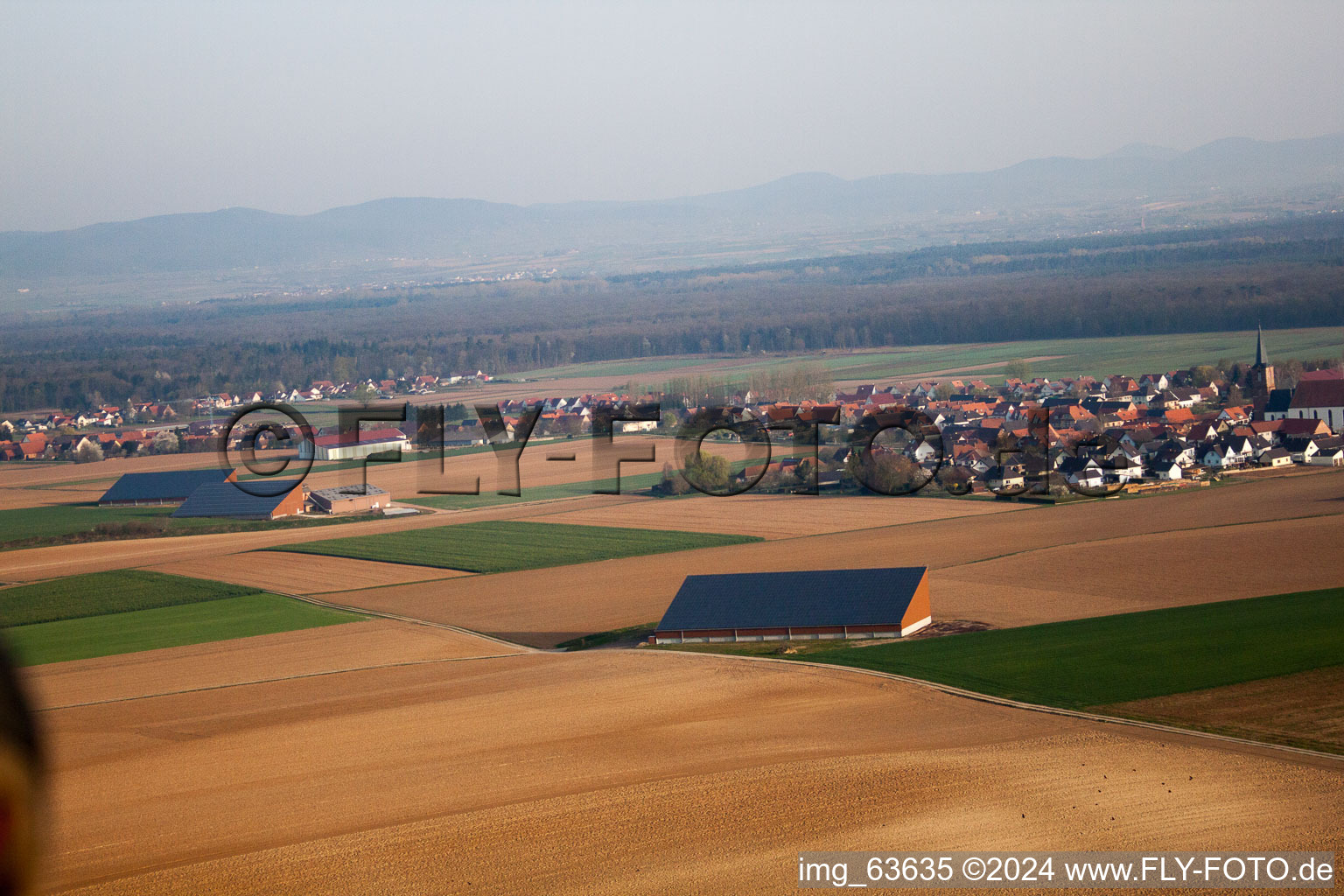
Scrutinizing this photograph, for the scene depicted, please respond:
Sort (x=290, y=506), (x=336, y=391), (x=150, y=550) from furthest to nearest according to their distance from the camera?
(x=336, y=391), (x=290, y=506), (x=150, y=550)

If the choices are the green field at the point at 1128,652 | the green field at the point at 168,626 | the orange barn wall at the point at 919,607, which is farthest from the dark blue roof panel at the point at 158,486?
the orange barn wall at the point at 919,607

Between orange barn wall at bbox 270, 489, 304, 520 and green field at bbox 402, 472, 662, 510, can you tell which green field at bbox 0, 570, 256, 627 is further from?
green field at bbox 402, 472, 662, 510

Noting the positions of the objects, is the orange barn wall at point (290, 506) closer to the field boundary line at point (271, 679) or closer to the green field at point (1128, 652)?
the field boundary line at point (271, 679)

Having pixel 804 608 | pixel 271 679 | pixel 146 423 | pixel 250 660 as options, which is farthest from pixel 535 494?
pixel 146 423

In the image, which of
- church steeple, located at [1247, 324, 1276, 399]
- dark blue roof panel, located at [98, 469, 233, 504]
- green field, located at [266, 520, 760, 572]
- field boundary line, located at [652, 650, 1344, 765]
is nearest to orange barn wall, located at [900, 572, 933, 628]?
field boundary line, located at [652, 650, 1344, 765]

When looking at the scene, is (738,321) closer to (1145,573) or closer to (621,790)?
(1145,573)

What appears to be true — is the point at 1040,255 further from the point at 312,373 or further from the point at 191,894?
the point at 191,894
